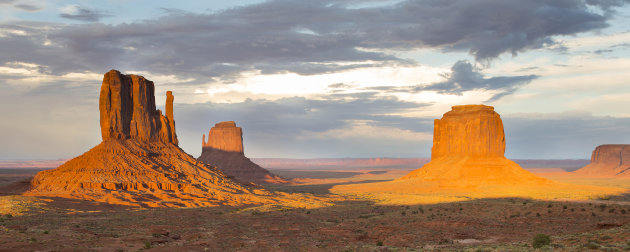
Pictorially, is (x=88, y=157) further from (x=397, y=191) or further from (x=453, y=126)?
(x=453, y=126)

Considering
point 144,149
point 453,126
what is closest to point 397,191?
point 453,126

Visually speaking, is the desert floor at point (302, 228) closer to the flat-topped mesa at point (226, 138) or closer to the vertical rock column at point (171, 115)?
the vertical rock column at point (171, 115)

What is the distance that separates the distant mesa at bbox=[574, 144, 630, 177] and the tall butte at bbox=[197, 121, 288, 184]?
118 meters

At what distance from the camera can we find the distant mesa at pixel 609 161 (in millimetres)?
183000

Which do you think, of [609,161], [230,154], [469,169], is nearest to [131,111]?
[469,169]

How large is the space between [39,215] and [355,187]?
7257 centimetres

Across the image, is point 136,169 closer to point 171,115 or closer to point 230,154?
point 171,115

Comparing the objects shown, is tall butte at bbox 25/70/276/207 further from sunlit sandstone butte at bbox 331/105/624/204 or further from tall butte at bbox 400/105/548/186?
tall butte at bbox 400/105/548/186

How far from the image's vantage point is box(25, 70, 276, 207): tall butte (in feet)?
188

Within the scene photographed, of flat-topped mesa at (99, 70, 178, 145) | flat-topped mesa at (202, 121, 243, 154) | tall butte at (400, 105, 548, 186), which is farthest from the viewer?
flat-topped mesa at (202, 121, 243, 154)

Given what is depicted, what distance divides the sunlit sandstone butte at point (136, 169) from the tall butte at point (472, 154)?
42.6 m

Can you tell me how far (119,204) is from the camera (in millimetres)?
53750

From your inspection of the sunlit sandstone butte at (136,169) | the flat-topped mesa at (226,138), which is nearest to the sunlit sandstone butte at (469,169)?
the sunlit sandstone butte at (136,169)

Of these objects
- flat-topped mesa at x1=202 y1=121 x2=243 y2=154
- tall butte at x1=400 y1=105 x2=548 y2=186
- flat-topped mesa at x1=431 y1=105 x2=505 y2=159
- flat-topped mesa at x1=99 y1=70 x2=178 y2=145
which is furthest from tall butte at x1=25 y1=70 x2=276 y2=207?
flat-topped mesa at x1=202 y1=121 x2=243 y2=154
